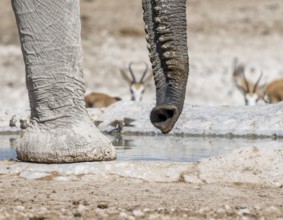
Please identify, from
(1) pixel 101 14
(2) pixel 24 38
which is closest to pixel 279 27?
(1) pixel 101 14

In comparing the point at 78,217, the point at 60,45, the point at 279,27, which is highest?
the point at 279,27

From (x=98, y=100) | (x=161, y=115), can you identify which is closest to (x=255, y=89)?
(x=98, y=100)

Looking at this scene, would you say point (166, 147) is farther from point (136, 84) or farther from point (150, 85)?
point (150, 85)

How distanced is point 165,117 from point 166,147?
2.18 m

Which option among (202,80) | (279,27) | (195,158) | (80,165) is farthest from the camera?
(279,27)

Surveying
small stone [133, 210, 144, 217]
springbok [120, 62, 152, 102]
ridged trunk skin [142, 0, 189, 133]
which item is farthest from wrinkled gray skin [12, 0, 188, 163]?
springbok [120, 62, 152, 102]

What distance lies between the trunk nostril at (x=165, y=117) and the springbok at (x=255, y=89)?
11.2m

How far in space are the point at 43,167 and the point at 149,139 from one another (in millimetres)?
2207

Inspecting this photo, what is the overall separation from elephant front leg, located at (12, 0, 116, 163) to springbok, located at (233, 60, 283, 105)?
10599mm

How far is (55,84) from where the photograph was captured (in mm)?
5535

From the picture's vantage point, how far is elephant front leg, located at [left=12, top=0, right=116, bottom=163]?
548cm

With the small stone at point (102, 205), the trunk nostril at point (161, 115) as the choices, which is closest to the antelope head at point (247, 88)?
the trunk nostril at point (161, 115)

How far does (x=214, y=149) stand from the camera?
6902 millimetres

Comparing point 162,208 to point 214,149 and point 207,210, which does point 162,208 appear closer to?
point 207,210
